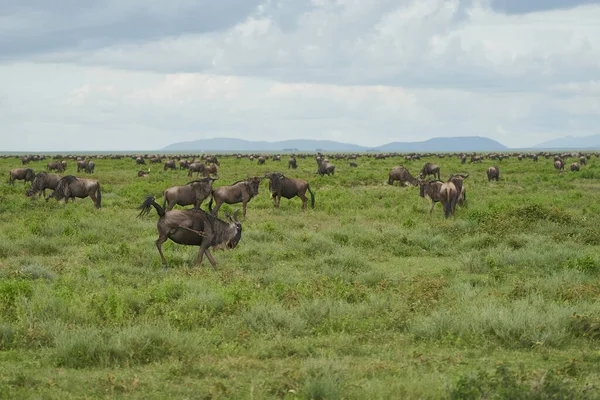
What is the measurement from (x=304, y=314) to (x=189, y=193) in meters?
12.9

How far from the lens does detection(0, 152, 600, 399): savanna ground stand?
Answer: 6824 mm

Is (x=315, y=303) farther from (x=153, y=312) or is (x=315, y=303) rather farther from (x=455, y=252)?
(x=455, y=252)

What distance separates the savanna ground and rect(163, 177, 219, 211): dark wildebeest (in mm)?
2967

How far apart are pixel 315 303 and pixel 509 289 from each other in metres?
3.97

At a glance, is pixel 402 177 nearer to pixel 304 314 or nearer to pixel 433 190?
pixel 433 190

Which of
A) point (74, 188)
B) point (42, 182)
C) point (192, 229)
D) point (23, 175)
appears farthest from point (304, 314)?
point (23, 175)

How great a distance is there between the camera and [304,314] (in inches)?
374

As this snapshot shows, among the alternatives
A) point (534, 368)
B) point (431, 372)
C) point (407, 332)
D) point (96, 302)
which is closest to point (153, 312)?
point (96, 302)

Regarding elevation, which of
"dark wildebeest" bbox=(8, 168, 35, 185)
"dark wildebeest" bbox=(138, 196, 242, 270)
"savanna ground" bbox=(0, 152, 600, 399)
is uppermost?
"dark wildebeest" bbox=(8, 168, 35, 185)

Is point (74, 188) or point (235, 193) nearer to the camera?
point (235, 193)

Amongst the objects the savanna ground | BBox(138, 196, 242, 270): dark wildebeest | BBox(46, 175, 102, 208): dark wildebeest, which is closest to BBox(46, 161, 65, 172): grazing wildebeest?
BBox(46, 175, 102, 208): dark wildebeest

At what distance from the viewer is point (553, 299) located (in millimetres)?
10523

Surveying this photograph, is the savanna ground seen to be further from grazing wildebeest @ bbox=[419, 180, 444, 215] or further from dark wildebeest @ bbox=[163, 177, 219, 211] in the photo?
grazing wildebeest @ bbox=[419, 180, 444, 215]

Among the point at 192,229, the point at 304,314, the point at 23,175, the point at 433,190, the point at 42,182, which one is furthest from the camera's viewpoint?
the point at 23,175
